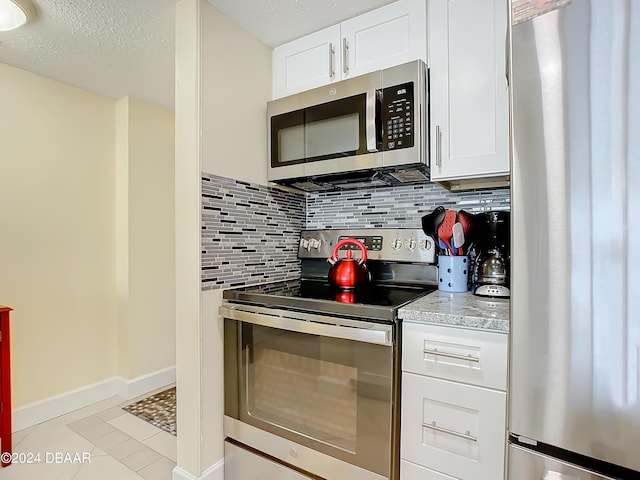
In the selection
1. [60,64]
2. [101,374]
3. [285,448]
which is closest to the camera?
[285,448]

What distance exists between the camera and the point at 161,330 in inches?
108

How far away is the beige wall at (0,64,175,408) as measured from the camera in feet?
6.95

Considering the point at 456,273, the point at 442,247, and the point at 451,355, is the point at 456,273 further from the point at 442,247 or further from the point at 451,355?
the point at 451,355

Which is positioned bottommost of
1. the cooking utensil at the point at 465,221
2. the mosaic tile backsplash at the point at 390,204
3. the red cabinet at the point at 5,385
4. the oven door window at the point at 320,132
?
the red cabinet at the point at 5,385

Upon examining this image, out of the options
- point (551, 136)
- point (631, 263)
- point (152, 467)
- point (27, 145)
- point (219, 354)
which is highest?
point (27, 145)

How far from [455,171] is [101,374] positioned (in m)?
2.70

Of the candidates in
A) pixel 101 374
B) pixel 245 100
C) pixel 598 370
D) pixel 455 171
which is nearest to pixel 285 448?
pixel 598 370

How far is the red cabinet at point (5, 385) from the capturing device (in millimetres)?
1773

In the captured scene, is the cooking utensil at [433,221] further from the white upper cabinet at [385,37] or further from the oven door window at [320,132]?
the white upper cabinet at [385,37]

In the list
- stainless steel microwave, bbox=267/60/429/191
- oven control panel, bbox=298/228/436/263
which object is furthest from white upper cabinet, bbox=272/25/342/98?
oven control panel, bbox=298/228/436/263

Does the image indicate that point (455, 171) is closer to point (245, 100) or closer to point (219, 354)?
point (245, 100)

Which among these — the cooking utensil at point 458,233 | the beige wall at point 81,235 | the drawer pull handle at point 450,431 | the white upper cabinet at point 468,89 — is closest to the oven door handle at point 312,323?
the drawer pull handle at point 450,431

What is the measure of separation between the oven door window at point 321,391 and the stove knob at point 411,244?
664 mm

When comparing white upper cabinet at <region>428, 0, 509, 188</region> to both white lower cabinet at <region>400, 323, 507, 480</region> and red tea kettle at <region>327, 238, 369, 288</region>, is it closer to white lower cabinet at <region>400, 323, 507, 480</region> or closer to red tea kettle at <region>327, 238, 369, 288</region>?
red tea kettle at <region>327, 238, 369, 288</region>
